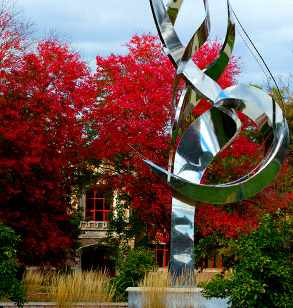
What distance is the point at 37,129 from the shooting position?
48.1 ft

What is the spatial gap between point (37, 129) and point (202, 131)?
550 cm

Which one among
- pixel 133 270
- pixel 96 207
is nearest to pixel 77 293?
pixel 133 270

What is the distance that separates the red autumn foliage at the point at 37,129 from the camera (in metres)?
14.6

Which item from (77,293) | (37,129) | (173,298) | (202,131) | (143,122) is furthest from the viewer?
(143,122)

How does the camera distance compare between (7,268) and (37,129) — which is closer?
(7,268)

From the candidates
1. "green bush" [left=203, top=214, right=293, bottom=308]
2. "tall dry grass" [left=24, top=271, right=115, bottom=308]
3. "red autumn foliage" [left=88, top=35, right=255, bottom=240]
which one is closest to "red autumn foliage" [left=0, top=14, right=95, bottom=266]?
"red autumn foliage" [left=88, top=35, right=255, bottom=240]

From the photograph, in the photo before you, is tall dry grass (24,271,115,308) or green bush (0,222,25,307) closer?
green bush (0,222,25,307)

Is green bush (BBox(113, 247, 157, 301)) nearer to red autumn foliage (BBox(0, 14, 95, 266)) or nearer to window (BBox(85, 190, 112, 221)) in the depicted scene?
red autumn foliage (BBox(0, 14, 95, 266))

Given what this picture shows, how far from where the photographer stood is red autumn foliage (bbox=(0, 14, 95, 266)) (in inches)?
575

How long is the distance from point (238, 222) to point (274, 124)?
19.8ft

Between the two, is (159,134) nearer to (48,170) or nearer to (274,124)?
(48,170)

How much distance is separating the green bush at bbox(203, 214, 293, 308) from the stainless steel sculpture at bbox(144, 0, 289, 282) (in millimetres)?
2463

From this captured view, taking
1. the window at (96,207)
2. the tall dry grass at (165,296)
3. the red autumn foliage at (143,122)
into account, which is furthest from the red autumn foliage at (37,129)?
the window at (96,207)

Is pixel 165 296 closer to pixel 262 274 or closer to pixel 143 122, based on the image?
pixel 262 274
